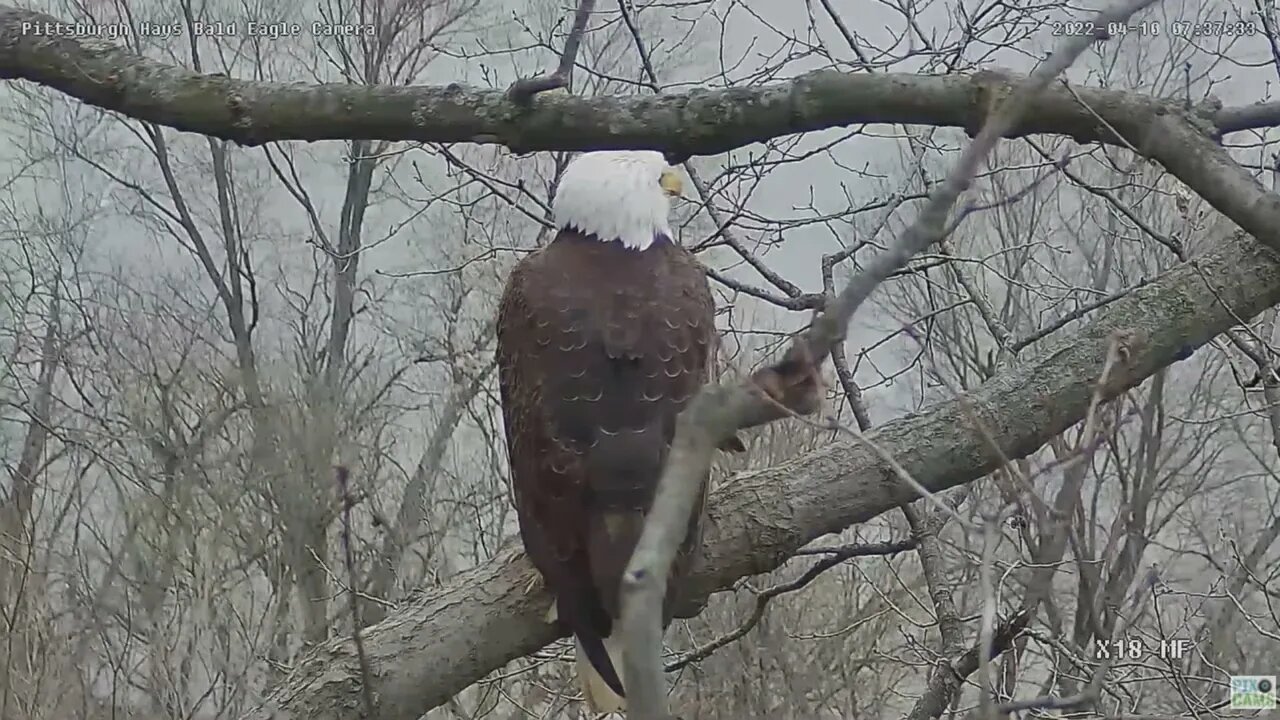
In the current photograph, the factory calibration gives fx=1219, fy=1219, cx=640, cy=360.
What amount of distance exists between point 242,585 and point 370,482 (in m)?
0.61

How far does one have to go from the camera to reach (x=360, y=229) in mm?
5289

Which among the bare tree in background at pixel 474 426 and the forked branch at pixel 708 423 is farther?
the bare tree in background at pixel 474 426

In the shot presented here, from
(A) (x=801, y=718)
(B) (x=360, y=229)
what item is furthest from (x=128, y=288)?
(A) (x=801, y=718)

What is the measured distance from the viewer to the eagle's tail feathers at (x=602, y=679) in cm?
176

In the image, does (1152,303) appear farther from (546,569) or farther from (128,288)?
(128,288)

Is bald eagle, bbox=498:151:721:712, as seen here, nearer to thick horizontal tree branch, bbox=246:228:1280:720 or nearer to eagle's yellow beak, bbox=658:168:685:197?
thick horizontal tree branch, bbox=246:228:1280:720

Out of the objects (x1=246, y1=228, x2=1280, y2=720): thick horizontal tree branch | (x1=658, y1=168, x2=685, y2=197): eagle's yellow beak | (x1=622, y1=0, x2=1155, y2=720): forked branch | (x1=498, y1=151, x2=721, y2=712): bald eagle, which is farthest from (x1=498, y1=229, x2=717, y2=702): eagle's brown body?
(x1=622, y1=0, x2=1155, y2=720): forked branch

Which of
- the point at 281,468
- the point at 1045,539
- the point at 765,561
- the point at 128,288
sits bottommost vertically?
the point at 1045,539

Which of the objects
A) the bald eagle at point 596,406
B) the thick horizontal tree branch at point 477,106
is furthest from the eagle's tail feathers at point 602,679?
the thick horizontal tree branch at point 477,106

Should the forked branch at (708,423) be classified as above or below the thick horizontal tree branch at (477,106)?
below

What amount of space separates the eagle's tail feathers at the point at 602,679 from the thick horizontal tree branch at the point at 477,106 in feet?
2.43

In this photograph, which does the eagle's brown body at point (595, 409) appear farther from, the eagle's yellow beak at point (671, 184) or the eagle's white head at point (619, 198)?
the eagle's yellow beak at point (671, 184)

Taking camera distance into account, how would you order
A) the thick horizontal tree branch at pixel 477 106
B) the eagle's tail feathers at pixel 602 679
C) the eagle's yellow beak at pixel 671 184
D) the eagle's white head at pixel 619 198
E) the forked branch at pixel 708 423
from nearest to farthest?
the forked branch at pixel 708 423 → the thick horizontal tree branch at pixel 477 106 → the eagle's tail feathers at pixel 602 679 → the eagle's white head at pixel 619 198 → the eagle's yellow beak at pixel 671 184

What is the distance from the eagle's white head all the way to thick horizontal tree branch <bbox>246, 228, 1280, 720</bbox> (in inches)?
18.3
